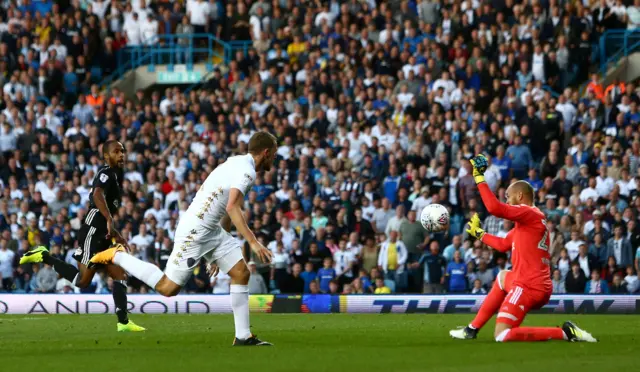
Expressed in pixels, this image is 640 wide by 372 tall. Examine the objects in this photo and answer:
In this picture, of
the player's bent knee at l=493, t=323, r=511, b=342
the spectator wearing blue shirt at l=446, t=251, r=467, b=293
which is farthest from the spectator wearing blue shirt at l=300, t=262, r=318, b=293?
the player's bent knee at l=493, t=323, r=511, b=342

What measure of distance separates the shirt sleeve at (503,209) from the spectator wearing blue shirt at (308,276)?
34.5ft

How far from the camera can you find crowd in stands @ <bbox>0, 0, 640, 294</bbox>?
74.1 ft

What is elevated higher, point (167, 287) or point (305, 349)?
point (167, 287)

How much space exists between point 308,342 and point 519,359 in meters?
2.81

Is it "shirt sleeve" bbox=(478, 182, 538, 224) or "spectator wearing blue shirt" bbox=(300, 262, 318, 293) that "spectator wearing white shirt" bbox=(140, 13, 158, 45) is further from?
"shirt sleeve" bbox=(478, 182, 538, 224)

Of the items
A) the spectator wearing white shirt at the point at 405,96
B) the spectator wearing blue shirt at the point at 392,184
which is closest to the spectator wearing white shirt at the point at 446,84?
the spectator wearing white shirt at the point at 405,96

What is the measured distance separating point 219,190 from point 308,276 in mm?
10894

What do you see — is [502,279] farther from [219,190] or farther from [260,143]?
[219,190]

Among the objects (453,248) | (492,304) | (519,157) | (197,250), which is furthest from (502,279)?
(519,157)

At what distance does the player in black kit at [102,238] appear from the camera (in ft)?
48.4

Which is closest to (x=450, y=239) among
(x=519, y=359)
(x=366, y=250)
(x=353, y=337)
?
(x=366, y=250)

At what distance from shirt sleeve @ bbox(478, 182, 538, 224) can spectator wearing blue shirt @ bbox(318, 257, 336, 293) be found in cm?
1039

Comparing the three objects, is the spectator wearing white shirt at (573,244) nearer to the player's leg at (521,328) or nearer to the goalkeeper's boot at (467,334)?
the goalkeeper's boot at (467,334)

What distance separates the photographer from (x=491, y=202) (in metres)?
12.1
